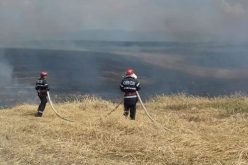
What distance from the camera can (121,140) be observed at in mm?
17891

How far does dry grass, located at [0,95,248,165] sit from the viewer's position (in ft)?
52.0

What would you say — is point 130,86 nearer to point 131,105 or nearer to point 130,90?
point 130,90

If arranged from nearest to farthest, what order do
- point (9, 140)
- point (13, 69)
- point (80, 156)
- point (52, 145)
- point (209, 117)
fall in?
point (80, 156)
point (52, 145)
point (9, 140)
point (209, 117)
point (13, 69)

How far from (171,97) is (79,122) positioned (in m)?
11.2

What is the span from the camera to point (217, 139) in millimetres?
18172

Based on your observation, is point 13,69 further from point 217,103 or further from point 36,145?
point 36,145

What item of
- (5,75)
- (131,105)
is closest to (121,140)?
(131,105)

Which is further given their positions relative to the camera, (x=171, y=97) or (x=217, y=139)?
(x=171, y=97)

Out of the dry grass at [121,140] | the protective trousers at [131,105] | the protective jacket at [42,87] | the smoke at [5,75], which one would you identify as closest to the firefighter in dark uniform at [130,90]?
the protective trousers at [131,105]

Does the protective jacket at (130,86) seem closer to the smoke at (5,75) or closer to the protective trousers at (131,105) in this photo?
the protective trousers at (131,105)

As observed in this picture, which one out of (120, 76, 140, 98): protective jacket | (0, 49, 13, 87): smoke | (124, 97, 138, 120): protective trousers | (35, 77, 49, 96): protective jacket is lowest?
(124, 97, 138, 120): protective trousers

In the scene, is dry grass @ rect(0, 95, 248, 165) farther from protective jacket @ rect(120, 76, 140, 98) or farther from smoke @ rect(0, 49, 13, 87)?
smoke @ rect(0, 49, 13, 87)

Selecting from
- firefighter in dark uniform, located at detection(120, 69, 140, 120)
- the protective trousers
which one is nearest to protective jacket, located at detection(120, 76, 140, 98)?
firefighter in dark uniform, located at detection(120, 69, 140, 120)

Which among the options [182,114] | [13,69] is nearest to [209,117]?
[182,114]
